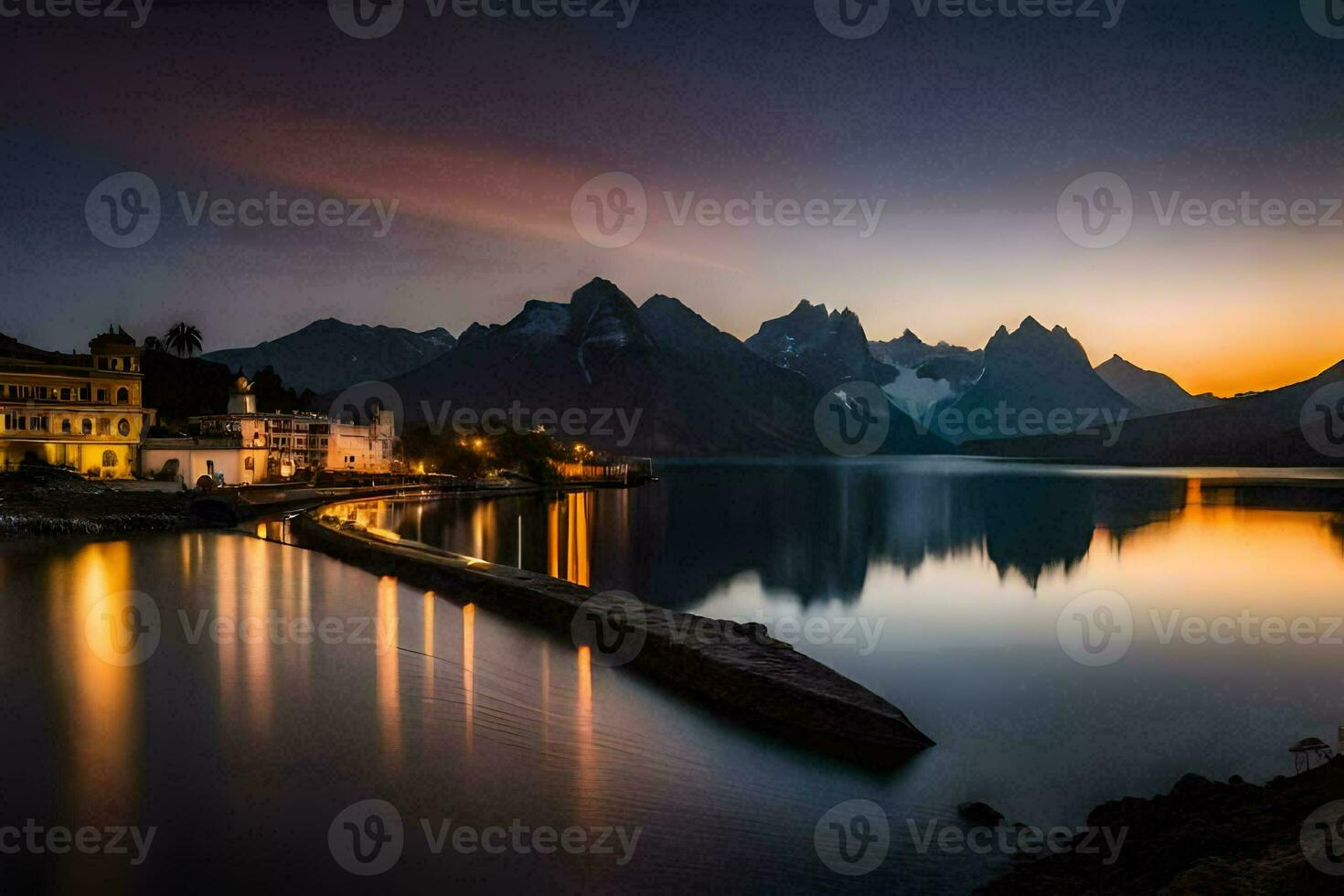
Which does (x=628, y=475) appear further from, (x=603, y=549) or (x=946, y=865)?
(x=946, y=865)

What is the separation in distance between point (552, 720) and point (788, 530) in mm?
56898

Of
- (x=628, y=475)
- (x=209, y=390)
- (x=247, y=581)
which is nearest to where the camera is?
(x=247, y=581)

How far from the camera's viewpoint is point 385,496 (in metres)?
89.1

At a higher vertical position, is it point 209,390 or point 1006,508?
point 209,390

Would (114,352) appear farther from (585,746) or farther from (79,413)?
(585,746)

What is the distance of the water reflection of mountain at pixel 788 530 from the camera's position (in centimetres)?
4597

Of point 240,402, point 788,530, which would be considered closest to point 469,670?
point 788,530

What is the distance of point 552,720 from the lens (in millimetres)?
17312

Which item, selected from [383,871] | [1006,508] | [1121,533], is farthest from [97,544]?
[1006,508]

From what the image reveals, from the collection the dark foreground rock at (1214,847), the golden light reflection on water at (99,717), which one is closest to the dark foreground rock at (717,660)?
the dark foreground rock at (1214,847)

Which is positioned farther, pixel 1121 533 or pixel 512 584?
pixel 1121 533

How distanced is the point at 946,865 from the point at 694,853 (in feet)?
11.9

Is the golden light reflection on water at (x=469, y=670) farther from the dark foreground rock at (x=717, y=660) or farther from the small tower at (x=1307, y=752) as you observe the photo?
the small tower at (x=1307, y=752)

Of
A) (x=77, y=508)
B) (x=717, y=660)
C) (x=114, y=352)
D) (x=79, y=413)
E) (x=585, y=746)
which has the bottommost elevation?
(x=585, y=746)
